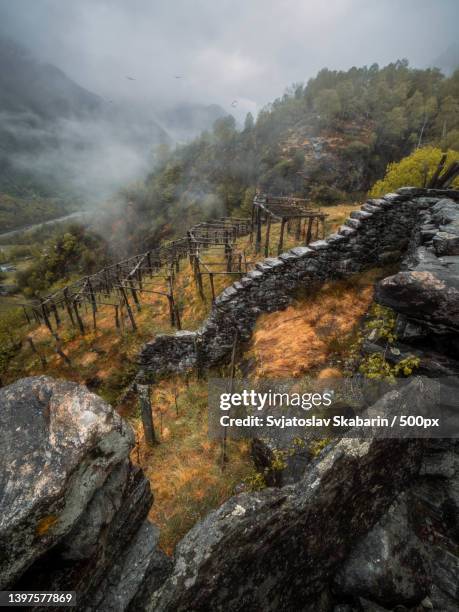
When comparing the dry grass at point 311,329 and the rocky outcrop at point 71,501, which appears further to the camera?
the dry grass at point 311,329

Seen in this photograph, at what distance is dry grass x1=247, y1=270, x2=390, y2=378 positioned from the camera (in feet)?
25.4

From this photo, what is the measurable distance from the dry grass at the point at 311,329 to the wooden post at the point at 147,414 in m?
3.31

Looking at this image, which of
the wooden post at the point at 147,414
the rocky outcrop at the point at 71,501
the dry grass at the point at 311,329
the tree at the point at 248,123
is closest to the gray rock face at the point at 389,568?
the rocky outcrop at the point at 71,501

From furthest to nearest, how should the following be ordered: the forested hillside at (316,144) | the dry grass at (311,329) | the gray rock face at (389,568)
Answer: the forested hillside at (316,144) → the dry grass at (311,329) → the gray rock face at (389,568)

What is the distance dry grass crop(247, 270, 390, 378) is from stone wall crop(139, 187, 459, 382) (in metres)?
0.43

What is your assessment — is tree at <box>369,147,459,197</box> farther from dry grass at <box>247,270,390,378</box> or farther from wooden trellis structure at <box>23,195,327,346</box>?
dry grass at <box>247,270,390,378</box>

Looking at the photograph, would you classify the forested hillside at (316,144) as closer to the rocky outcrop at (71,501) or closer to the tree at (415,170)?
the tree at (415,170)

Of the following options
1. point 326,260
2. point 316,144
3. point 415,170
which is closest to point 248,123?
point 316,144

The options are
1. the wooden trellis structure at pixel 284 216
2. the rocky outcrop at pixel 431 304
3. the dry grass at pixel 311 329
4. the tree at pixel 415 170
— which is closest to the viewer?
the rocky outcrop at pixel 431 304

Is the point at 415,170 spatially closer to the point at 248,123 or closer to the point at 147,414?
the point at 147,414

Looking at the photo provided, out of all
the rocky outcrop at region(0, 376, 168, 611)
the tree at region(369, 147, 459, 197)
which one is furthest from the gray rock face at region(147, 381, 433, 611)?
the tree at region(369, 147, 459, 197)

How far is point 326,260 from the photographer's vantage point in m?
9.46

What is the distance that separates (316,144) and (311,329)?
184 feet

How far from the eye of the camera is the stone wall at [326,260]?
29.9 ft
